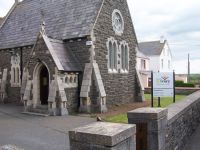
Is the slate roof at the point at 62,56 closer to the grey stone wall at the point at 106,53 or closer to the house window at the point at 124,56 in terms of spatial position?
the grey stone wall at the point at 106,53

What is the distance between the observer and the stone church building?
636 inches

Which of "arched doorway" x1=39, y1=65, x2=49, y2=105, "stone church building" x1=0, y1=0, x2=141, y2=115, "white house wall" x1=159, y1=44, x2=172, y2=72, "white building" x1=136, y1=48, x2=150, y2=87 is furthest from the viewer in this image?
"white house wall" x1=159, y1=44, x2=172, y2=72

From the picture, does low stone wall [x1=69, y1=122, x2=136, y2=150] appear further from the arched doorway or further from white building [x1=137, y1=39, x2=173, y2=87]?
white building [x1=137, y1=39, x2=173, y2=87]

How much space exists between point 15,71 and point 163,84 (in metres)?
13.3

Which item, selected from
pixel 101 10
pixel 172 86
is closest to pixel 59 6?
pixel 101 10

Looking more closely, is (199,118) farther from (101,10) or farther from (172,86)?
(101,10)

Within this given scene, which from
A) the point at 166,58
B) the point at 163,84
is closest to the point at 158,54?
the point at 166,58

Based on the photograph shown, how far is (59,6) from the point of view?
69.5 feet

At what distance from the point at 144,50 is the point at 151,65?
4.49 metres

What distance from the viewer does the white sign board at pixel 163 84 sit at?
14281 millimetres

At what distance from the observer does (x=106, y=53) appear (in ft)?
61.6

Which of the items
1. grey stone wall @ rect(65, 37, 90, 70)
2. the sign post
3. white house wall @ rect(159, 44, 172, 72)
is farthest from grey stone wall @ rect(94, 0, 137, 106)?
white house wall @ rect(159, 44, 172, 72)

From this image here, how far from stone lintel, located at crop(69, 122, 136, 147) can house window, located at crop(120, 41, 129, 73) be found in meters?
17.2

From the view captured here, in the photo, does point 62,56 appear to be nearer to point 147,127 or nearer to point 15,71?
point 15,71
